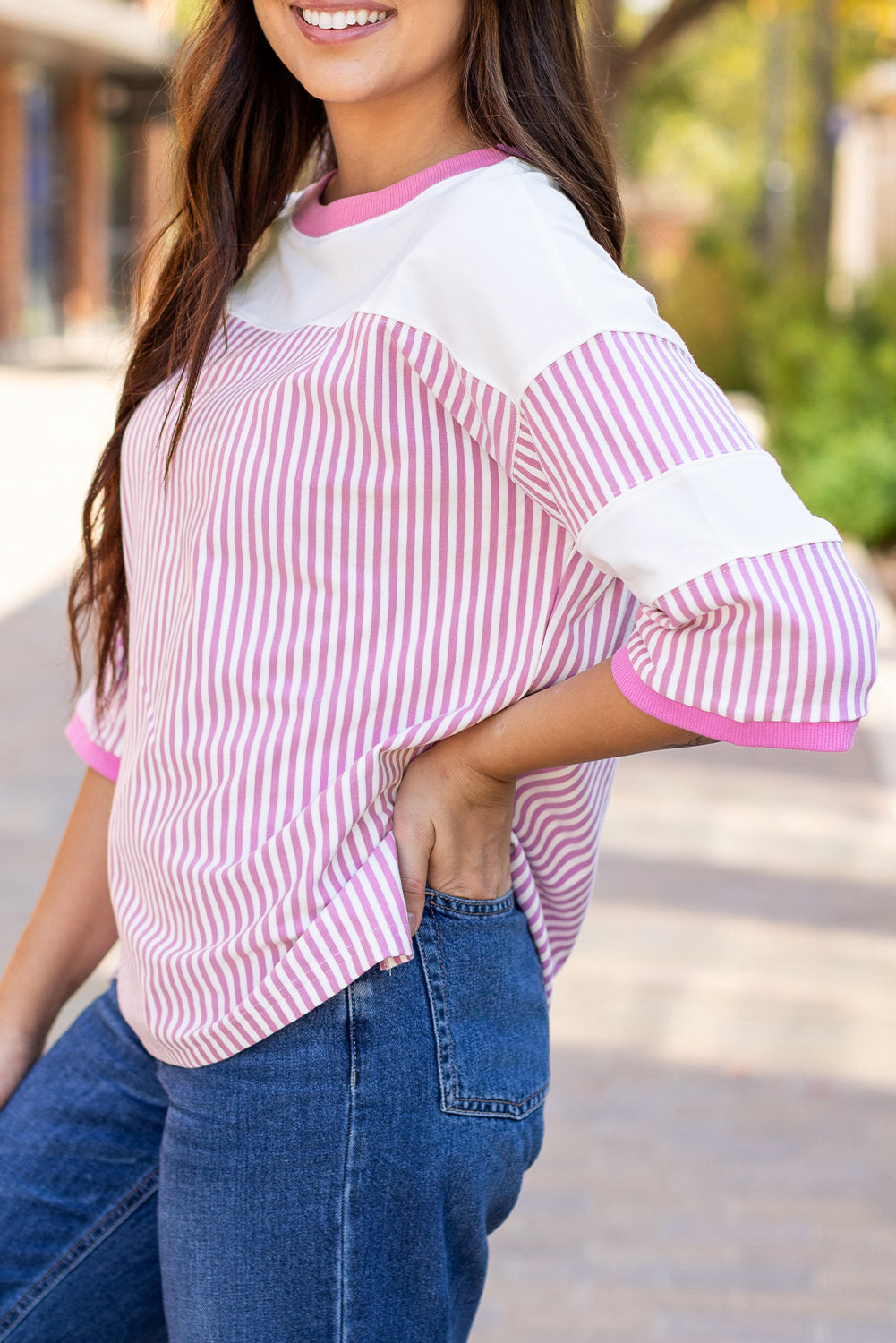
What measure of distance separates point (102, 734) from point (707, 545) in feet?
2.65

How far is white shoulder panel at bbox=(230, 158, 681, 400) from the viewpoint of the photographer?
1.19m

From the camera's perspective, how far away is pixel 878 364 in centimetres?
1038

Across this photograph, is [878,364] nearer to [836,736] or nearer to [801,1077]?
[801,1077]

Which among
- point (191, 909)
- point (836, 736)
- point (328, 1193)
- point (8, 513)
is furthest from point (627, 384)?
point (8, 513)

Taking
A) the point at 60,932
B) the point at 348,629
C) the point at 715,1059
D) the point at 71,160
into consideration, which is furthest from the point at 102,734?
the point at 71,160

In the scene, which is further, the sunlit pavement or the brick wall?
the brick wall

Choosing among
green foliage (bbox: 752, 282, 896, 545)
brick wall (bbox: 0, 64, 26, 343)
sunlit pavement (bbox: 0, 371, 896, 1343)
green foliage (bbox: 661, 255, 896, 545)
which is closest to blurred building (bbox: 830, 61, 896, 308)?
green foliage (bbox: 661, 255, 896, 545)

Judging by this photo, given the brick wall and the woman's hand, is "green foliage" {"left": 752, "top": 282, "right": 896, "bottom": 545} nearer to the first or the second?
the woman's hand

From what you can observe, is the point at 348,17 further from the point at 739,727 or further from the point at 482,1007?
the point at 482,1007

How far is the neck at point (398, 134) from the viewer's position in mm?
1447

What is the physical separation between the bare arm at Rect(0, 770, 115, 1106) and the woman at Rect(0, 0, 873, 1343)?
193mm

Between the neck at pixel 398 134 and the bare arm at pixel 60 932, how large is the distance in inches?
27.2

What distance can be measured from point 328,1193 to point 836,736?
0.54 m

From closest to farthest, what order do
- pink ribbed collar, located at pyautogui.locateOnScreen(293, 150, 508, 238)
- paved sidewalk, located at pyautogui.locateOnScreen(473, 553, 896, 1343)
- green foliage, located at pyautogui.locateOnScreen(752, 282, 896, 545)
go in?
pink ribbed collar, located at pyautogui.locateOnScreen(293, 150, 508, 238)
paved sidewalk, located at pyautogui.locateOnScreen(473, 553, 896, 1343)
green foliage, located at pyautogui.locateOnScreen(752, 282, 896, 545)
